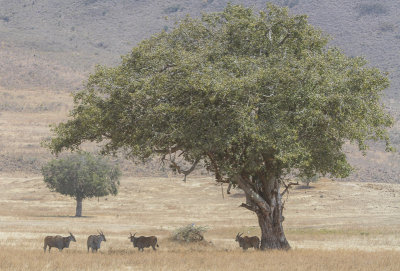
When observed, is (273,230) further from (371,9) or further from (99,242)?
(371,9)

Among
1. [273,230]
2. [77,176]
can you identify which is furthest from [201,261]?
[77,176]

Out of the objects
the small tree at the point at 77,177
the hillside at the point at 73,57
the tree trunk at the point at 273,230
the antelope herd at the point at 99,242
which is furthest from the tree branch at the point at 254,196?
the hillside at the point at 73,57

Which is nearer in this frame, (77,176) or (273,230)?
(273,230)

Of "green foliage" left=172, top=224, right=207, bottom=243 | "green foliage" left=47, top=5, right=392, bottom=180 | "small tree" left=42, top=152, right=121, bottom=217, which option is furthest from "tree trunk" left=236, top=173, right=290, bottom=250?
"small tree" left=42, top=152, right=121, bottom=217

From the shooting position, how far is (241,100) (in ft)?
71.4

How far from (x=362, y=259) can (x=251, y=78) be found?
26.8ft

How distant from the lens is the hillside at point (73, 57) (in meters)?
116

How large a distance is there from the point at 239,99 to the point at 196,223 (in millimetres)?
34107

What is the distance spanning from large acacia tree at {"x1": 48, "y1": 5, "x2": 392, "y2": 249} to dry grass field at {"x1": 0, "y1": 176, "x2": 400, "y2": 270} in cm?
399

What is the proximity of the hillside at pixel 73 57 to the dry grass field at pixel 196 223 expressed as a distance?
22561 millimetres

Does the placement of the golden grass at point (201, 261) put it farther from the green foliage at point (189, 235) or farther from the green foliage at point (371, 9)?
the green foliage at point (371, 9)

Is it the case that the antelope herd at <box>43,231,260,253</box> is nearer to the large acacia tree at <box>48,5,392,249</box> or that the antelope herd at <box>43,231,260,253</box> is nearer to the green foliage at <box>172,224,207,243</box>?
the large acacia tree at <box>48,5,392,249</box>

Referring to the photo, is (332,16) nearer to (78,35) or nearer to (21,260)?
(78,35)

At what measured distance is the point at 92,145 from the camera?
11381 cm
